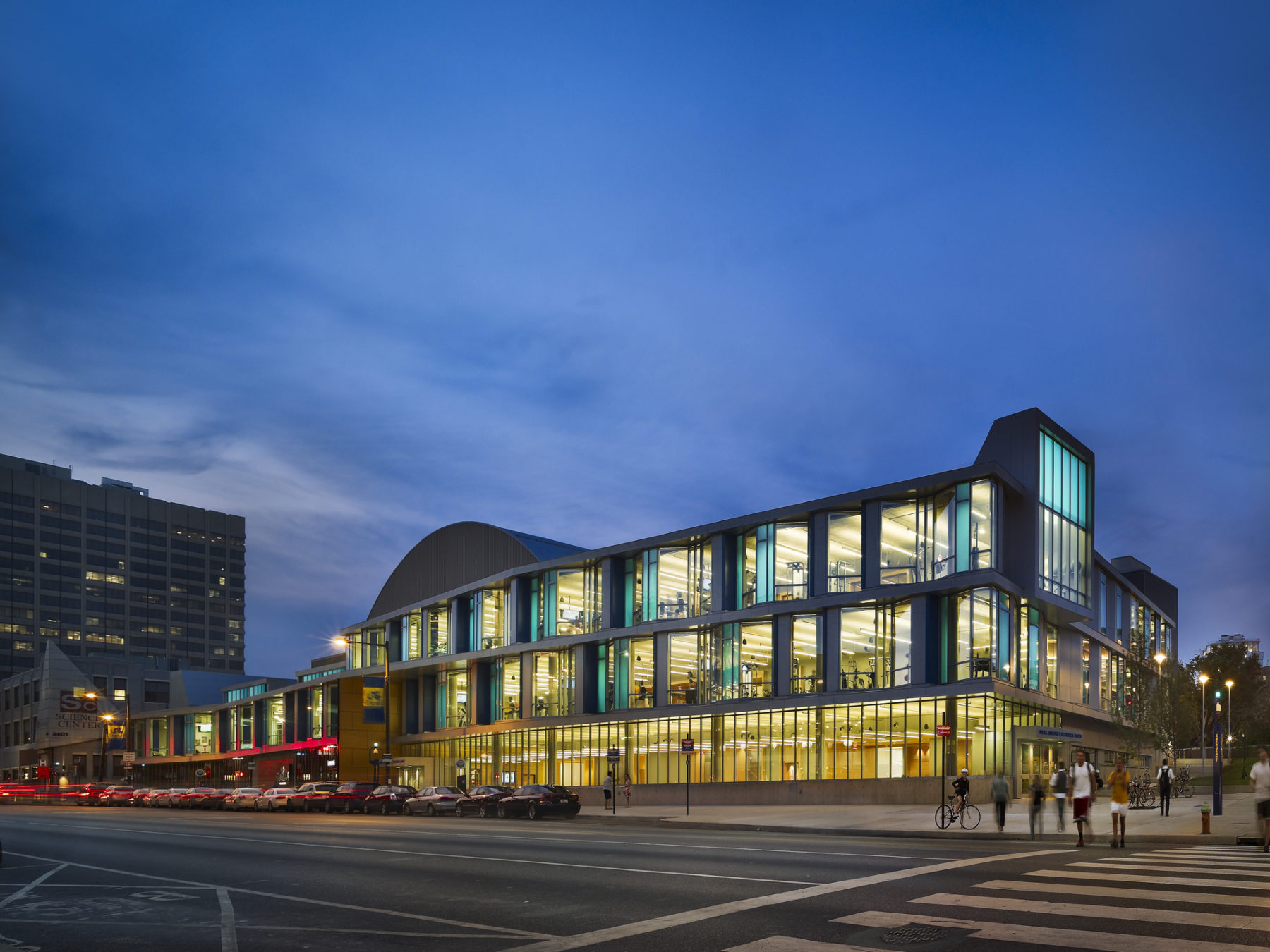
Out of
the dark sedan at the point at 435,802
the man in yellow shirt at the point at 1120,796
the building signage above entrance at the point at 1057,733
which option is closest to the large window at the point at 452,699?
the dark sedan at the point at 435,802

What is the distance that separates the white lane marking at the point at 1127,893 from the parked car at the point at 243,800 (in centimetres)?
5449

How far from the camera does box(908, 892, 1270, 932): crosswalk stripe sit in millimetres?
11211

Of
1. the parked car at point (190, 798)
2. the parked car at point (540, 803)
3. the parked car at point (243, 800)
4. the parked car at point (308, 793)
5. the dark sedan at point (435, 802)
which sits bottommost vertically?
the parked car at point (190, 798)

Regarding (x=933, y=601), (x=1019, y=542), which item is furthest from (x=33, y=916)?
(x=1019, y=542)

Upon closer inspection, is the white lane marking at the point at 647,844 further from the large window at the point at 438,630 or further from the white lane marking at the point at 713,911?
the large window at the point at 438,630

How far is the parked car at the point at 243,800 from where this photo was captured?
61469 millimetres

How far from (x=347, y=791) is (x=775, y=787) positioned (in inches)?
842

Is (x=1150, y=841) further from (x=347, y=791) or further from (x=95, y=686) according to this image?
(x=95, y=686)

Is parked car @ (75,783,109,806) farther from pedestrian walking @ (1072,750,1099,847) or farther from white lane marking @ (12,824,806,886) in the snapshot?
pedestrian walking @ (1072,750,1099,847)

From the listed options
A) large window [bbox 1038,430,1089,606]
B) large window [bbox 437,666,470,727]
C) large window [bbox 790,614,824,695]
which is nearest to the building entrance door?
large window [bbox 1038,430,1089,606]

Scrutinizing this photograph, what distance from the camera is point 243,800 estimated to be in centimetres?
6200

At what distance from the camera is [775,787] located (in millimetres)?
49719

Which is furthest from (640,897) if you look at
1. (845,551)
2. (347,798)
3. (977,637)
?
(347,798)

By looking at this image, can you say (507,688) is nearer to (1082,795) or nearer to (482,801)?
(482,801)
